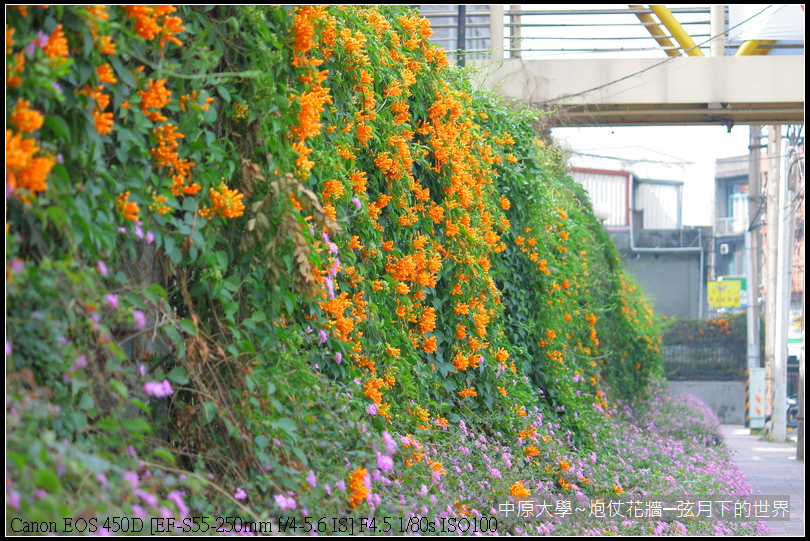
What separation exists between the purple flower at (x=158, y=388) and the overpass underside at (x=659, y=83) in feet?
23.3

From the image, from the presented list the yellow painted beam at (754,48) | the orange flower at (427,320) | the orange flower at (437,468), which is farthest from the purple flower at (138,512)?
the yellow painted beam at (754,48)

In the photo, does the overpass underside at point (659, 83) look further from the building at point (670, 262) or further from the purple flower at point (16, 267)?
the building at point (670, 262)

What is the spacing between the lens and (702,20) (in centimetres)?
1003

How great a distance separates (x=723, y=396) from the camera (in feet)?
78.7

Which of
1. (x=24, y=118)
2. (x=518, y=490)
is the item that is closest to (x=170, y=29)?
(x=24, y=118)

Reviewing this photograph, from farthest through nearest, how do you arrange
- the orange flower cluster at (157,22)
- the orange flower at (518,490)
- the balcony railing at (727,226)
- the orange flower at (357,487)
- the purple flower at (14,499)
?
the balcony railing at (727,226)
the orange flower at (518,490)
the orange flower at (357,487)
the orange flower cluster at (157,22)
the purple flower at (14,499)

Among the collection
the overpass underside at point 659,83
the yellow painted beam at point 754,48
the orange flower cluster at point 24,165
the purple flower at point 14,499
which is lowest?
the purple flower at point 14,499

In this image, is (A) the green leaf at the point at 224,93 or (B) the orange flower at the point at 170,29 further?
(A) the green leaf at the point at 224,93

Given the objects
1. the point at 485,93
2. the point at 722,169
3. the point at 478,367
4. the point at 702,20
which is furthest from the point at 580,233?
the point at 722,169

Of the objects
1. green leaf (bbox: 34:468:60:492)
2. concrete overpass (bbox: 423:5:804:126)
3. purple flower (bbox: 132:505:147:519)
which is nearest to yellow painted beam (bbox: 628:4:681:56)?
concrete overpass (bbox: 423:5:804:126)

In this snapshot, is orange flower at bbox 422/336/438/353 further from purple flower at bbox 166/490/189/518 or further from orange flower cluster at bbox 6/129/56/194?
orange flower cluster at bbox 6/129/56/194

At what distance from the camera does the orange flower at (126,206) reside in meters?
2.32

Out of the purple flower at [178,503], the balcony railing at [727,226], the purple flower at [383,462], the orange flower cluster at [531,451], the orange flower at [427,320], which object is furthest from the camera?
the balcony railing at [727,226]

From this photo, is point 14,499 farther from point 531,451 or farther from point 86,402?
point 531,451
